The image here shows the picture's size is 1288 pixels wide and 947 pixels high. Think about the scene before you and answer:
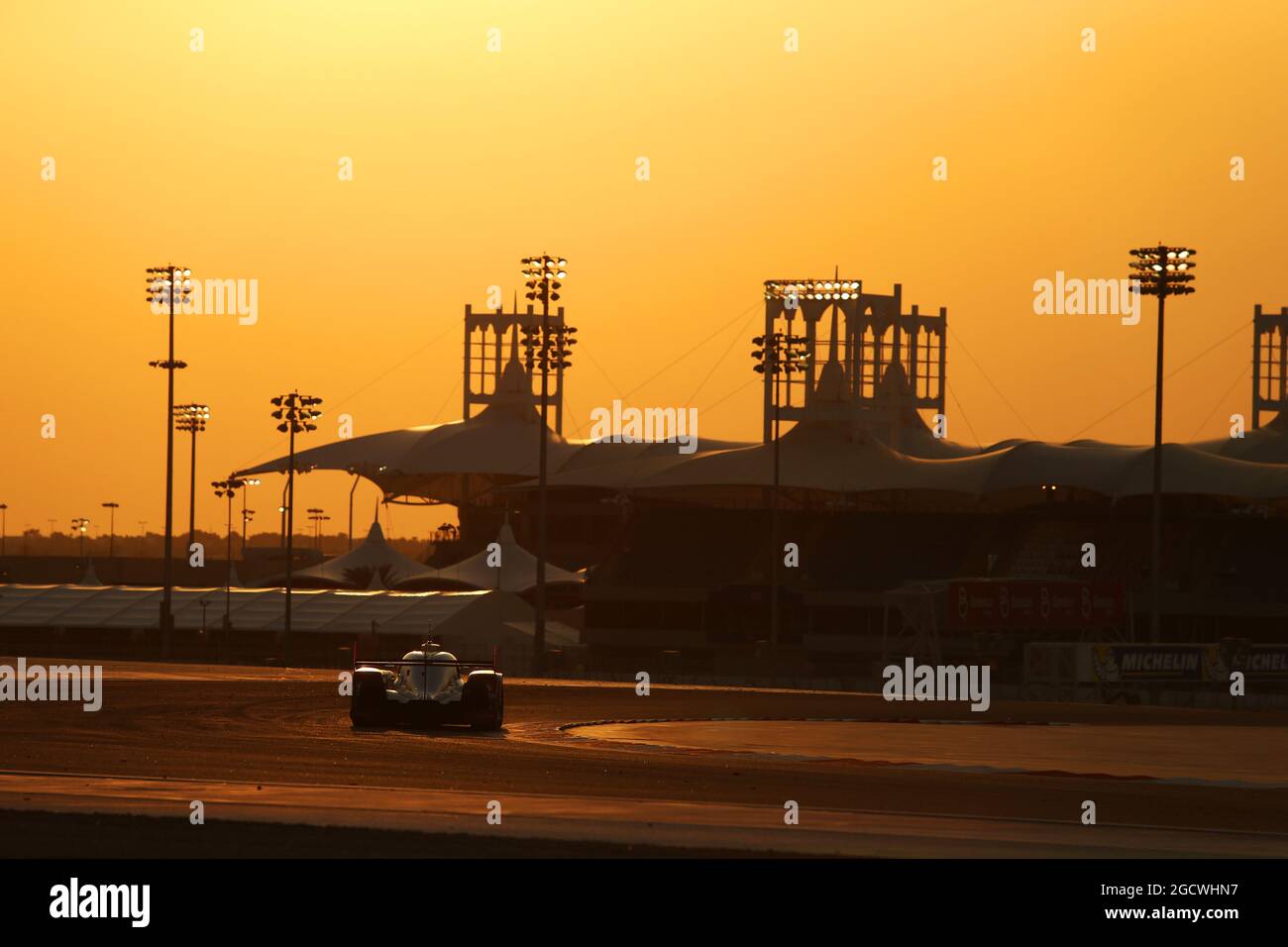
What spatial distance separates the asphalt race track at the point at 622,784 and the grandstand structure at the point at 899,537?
3508 cm

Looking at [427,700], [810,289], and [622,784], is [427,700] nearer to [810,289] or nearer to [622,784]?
[622,784]

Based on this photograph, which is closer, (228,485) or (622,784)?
(622,784)

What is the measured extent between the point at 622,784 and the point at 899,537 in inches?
3346

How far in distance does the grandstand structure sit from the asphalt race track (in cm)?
3508

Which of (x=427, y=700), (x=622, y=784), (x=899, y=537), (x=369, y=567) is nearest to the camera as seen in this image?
(x=622, y=784)

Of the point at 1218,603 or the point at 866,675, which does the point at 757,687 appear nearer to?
the point at 866,675

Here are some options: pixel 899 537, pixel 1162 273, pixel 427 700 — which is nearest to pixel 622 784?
pixel 427 700

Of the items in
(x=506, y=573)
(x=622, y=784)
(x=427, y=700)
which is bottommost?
(x=622, y=784)

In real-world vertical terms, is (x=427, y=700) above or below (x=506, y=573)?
below

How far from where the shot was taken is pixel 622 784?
85.3 feet

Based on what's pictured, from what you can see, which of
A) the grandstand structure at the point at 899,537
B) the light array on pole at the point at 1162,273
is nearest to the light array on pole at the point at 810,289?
the grandstand structure at the point at 899,537

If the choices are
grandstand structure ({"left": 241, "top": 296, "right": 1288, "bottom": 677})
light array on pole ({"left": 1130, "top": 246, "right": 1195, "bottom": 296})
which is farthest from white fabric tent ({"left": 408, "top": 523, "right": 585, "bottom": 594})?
light array on pole ({"left": 1130, "top": 246, "right": 1195, "bottom": 296})

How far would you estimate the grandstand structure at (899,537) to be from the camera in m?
82.6

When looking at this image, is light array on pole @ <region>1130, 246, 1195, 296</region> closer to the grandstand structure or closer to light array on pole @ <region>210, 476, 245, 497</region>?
the grandstand structure
